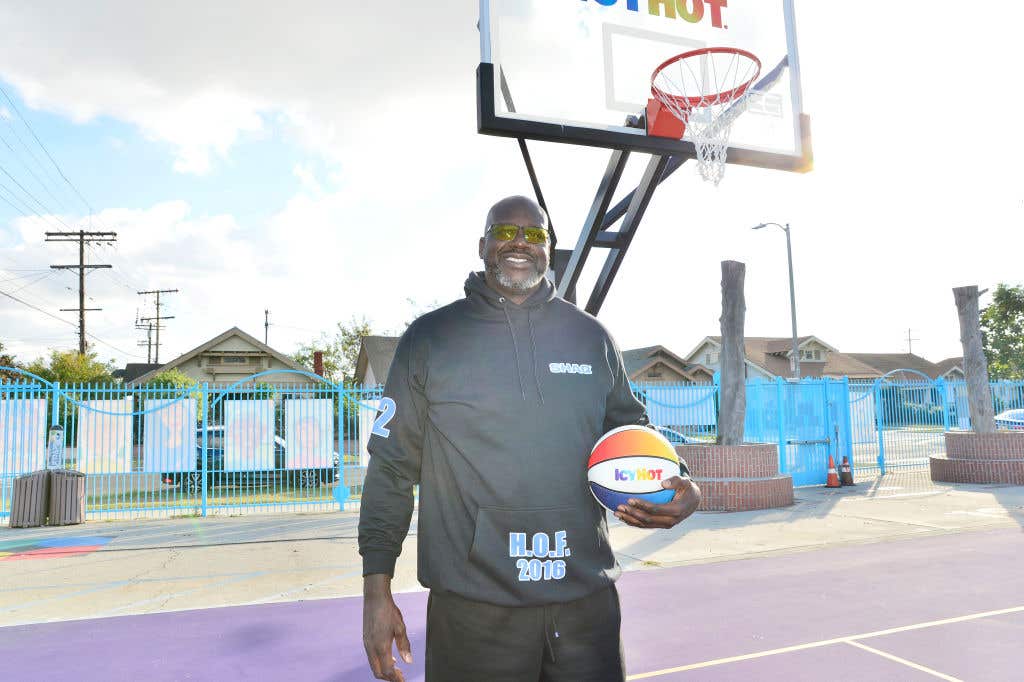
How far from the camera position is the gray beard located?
250 centimetres

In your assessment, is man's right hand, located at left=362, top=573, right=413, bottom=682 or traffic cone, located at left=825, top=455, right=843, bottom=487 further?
traffic cone, located at left=825, top=455, right=843, bottom=487

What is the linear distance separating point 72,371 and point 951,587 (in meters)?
46.4

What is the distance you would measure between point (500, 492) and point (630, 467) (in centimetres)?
56

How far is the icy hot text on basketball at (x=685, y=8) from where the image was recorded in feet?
36.5

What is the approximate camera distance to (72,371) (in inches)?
1646

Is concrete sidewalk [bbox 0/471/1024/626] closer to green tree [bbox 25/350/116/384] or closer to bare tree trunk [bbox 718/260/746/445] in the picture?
bare tree trunk [bbox 718/260/746/445]

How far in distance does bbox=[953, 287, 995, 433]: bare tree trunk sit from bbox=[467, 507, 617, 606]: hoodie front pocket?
15.7 meters

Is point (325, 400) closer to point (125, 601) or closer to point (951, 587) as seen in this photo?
point (125, 601)

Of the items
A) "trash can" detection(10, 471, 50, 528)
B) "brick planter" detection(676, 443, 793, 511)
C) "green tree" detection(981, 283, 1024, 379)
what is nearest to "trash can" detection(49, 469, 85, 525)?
"trash can" detection(10, 471, 50, 528)

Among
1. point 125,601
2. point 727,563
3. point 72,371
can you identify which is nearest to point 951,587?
point 727,563

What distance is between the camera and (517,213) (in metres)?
2.53

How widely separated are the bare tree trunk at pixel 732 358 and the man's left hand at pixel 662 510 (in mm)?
10050

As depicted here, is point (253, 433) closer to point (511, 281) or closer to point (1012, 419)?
point (511, 281)

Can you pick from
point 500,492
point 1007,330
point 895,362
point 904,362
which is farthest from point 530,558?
point 904,362
